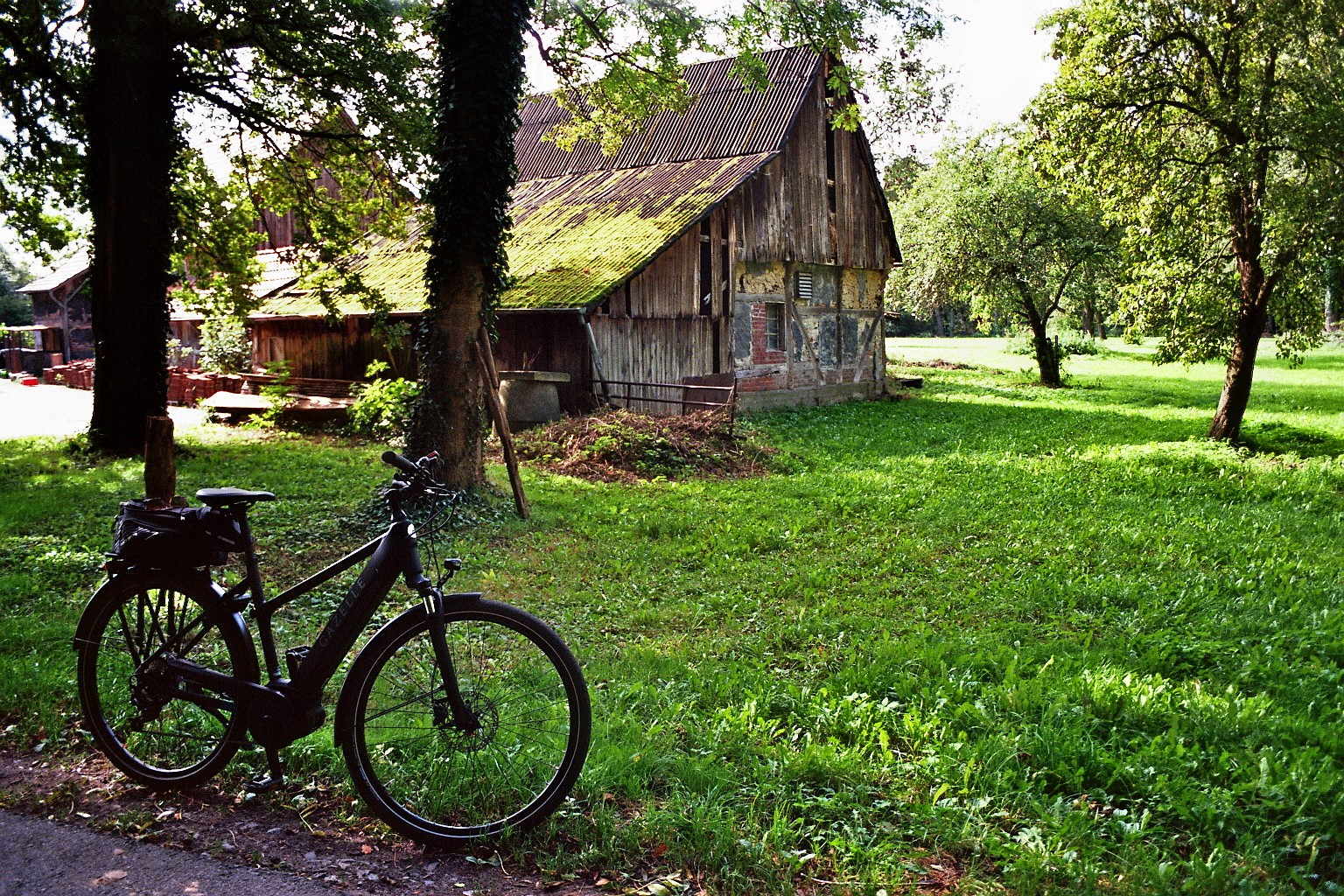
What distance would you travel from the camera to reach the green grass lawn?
3830 mm

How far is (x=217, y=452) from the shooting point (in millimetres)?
15453

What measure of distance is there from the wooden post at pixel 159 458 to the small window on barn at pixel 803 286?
1934 centimetres

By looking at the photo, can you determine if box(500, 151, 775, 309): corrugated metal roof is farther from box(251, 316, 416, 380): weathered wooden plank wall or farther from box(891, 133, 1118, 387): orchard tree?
box(891, 133, 1118, 387): orchard tree

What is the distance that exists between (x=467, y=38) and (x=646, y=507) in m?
5.52

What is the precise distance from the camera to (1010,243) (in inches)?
1192

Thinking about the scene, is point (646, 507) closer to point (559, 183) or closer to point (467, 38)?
point (467, 38)

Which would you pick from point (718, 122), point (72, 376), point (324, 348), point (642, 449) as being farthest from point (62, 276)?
point (642, 449)

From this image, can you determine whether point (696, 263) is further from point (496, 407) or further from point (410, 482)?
point (410, 482)

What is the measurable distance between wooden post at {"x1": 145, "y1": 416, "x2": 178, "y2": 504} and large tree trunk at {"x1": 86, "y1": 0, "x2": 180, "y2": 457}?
28.3ft

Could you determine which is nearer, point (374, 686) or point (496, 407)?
point (374, 686)

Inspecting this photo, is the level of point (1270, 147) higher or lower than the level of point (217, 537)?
higher

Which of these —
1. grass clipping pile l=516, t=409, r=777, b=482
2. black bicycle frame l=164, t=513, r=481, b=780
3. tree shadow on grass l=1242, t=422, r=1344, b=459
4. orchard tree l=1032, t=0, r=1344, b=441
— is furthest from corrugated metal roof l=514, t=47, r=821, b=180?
black bicycle frame l=164, t=513, r=481, b=780

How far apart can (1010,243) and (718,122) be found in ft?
37.9

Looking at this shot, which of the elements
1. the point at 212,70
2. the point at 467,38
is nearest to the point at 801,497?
the point at 467,38
